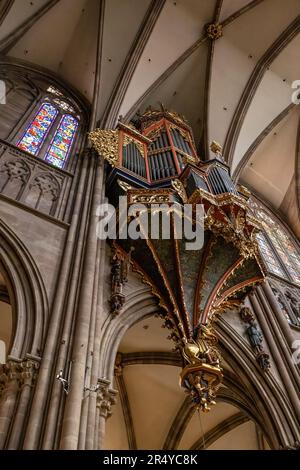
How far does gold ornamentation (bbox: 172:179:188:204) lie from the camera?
865 centimetres

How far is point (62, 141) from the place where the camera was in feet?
37.3

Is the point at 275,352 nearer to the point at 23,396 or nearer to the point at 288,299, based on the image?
the point at 288,299

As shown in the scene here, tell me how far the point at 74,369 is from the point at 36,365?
1.67 feet

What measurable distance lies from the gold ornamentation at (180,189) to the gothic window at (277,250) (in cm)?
460

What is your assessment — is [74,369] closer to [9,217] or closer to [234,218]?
[9,217]

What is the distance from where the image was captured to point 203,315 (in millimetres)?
7926

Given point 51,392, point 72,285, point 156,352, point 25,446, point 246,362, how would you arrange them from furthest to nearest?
point 156,352 → point 246,362 → point 72,285 → point 51,392 → point 25,446

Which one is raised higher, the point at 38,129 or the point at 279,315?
the point at 38,129

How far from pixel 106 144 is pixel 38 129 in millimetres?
2139

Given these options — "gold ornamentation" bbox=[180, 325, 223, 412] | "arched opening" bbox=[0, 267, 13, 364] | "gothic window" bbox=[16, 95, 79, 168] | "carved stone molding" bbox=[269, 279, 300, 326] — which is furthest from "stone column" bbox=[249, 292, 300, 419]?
"gothic window" bbox=[16, 95, 79, 168]

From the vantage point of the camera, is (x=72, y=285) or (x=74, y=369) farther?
(x=72, y=285)

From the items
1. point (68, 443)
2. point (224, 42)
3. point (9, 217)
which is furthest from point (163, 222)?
point (224, 42)

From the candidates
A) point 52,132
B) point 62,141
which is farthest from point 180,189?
point 52,132

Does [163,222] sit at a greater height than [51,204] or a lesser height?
lesser
